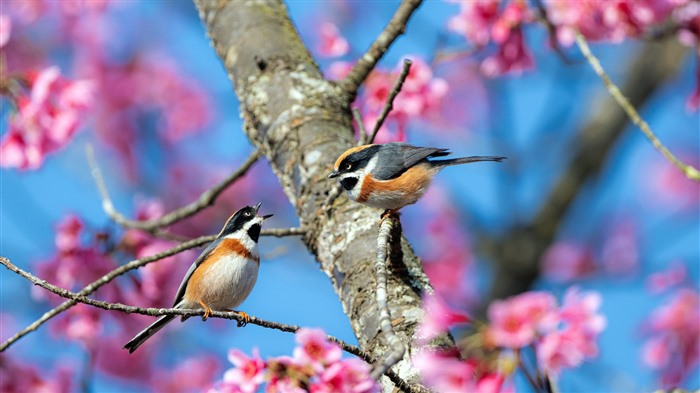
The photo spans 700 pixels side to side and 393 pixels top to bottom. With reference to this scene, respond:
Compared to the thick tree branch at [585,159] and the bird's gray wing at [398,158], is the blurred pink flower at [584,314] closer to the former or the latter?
the bird's gray wing at [398,158]

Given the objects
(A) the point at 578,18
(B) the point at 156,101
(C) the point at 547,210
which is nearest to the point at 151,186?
(B) the point at 156,101

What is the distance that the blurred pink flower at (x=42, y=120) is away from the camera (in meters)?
4.50

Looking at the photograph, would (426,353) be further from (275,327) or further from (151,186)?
(151,186)

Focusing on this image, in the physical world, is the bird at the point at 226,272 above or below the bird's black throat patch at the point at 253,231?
below

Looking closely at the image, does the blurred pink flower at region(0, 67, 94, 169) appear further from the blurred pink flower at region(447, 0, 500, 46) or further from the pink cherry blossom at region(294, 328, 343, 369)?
the pink cherry blossom at region(294, 328, 343, 369)

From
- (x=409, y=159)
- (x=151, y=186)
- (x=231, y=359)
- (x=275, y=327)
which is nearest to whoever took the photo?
(x=275, y=327)

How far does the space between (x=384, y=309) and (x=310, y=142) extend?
5.24ft

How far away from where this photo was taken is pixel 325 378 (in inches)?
88.6

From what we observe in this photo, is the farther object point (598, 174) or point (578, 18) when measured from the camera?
point (598, 174)

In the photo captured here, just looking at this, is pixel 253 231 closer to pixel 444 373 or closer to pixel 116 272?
pixel 116 272

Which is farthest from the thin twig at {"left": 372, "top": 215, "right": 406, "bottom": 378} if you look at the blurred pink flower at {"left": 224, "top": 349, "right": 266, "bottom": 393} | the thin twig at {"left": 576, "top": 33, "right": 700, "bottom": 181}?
the thin twig at {"left": 576, "top": 33, "right": 700, "bottom": 181}

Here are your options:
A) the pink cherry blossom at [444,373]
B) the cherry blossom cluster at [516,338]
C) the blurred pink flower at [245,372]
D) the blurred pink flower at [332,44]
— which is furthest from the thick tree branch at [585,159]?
the blurred pink flower at [245,372]

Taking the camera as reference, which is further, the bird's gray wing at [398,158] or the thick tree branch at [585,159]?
the thick tree branch at [585,159]

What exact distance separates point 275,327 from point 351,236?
1.00 meters
